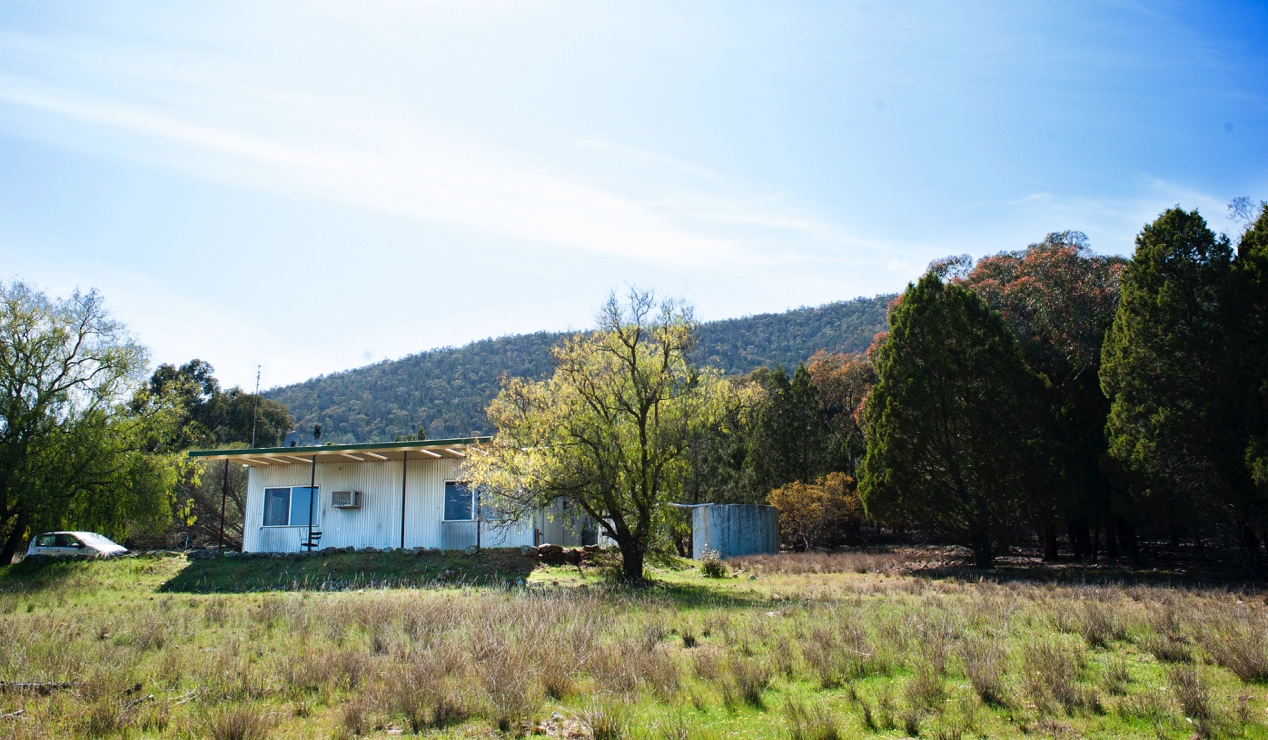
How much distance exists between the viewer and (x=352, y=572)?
58.9 ft

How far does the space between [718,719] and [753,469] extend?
97.9 ft

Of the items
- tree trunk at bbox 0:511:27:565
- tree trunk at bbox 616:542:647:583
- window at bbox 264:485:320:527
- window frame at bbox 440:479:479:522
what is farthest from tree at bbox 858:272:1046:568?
tree trunk at bbox 0:511:27:565

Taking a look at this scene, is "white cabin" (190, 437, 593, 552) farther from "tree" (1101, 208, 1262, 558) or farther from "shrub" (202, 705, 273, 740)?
"shrub" (202, 705, 273, 740)

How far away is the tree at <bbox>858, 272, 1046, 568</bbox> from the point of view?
64.5ft

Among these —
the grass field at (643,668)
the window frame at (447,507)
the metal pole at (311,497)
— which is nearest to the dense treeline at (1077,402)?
the grass field at (643,668)

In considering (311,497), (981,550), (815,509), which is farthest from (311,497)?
(981,550)

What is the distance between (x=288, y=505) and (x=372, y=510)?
3.26 meters

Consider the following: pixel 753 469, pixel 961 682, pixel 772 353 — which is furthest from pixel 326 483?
pixel 772 353

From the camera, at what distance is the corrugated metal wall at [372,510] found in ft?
74.1

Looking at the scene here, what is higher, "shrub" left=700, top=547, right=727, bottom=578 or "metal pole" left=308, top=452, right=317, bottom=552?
"metal pole" left=308, top=452, right=317, bottom=552

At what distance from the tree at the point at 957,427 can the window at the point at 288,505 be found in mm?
17447

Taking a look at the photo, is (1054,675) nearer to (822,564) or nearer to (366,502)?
(822,564)

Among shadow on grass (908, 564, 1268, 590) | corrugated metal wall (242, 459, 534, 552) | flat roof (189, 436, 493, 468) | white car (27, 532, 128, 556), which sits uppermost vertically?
flat roof (189, 436, 493, 468)

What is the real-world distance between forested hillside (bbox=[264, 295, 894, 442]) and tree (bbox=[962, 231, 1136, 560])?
42422mm
